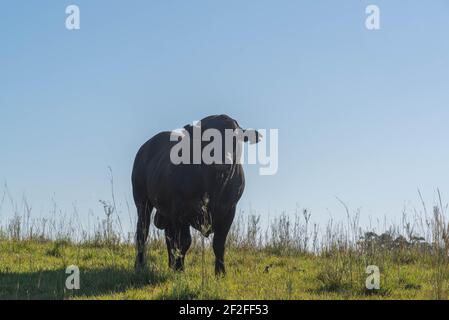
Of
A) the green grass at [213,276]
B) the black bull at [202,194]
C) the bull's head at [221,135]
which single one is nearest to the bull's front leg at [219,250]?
the black bull at [202,194]

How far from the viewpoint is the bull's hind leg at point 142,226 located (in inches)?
411

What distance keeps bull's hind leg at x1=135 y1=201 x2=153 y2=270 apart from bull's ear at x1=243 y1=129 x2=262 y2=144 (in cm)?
231

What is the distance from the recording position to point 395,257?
36.9 feet

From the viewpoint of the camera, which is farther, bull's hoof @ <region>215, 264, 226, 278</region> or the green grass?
bull's hoof @ <region>215, 264, 226, 278</region>

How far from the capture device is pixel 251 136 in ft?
32.4

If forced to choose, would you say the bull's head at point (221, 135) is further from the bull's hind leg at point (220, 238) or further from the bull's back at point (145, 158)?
the bull's back at point (145, 158)

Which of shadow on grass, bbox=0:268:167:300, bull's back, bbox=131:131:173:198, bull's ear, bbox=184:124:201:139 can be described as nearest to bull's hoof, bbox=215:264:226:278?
shadow on grass, bbox=0:268:167:300

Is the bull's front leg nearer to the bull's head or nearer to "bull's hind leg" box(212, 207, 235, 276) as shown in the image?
"bull's hind leg" box(212, 207, 235, 276)

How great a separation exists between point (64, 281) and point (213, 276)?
6.56 ft

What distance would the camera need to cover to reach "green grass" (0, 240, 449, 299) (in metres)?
7.34

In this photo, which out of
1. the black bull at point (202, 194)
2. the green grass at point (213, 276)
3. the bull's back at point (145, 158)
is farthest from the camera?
the bull's back at point (145, 158)
